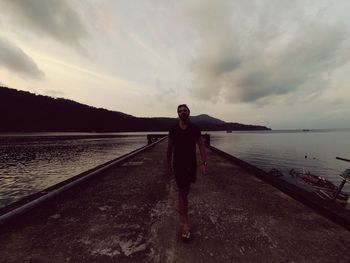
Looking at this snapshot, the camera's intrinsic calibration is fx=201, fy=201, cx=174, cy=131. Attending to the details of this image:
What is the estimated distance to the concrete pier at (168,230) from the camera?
108 inches

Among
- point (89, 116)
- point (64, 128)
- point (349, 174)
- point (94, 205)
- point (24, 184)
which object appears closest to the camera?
point (94, 205)

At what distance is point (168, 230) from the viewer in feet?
11.4

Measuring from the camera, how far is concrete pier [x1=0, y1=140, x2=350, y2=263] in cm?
276

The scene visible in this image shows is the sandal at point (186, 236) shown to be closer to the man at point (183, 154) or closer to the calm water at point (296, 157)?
the man at point (183, 154)

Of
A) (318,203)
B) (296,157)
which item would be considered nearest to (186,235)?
(318,203)

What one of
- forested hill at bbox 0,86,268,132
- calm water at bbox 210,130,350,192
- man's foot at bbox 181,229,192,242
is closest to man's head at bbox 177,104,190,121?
man's foot at bbox 181,229,192,242

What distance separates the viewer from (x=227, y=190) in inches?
234

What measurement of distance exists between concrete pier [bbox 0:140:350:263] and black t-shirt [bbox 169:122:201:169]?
117 centimetres

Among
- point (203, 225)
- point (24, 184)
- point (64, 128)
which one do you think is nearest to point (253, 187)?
point (203, 225)

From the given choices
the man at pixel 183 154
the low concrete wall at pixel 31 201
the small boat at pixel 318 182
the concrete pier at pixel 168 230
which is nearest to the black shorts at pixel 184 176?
the man at pixel 183 154

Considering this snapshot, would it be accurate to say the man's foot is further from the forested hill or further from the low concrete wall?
the forested hill

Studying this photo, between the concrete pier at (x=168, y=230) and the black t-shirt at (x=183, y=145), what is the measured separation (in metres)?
1.17

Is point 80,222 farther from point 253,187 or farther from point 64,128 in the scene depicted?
point 64,128

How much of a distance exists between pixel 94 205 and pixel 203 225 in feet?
8.60
